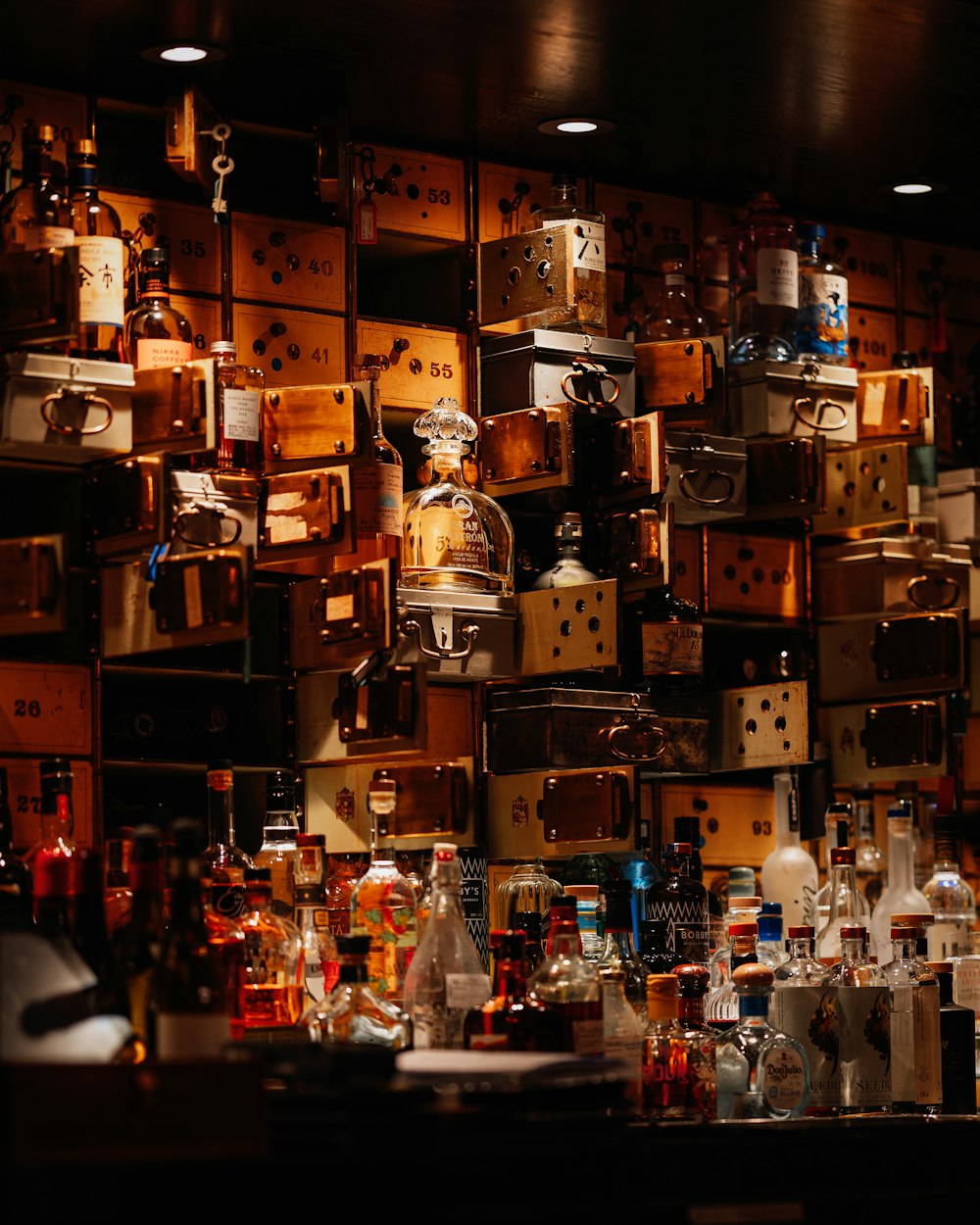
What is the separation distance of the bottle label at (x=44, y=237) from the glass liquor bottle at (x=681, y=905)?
Result: 1682 millimetres

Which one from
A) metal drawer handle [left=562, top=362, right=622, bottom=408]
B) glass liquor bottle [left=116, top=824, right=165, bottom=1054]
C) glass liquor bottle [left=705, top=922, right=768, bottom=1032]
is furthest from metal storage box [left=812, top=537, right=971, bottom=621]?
glass liquor bottle [left=116, top=824, right=165, bottom=1054]

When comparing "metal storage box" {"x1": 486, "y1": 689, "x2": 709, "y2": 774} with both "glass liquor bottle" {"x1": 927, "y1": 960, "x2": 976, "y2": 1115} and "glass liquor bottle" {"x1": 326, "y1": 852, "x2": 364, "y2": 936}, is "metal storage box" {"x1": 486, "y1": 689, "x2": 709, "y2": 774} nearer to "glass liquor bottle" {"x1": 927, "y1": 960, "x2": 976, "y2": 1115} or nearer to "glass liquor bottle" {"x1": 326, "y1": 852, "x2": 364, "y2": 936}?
"glass liquor bottle" {"x1": 326, "y1": 852, "x2": 364, "y2": 936}

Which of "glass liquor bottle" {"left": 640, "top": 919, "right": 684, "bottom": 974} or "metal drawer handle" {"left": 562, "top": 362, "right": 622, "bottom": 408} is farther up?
"metal drawer handle" {"left": 562, "top": 362, "right": 622, "bottom": 408}

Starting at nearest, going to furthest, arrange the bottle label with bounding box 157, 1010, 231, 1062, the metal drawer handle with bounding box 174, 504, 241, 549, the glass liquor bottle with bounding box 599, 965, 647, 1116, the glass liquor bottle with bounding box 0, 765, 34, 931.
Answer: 1. the bottle label with bounding box 157, 1010, 231, 1062
2. the glass liquor bottle with bounding box 599, 965, 647, 1116
3. the glass liquor bottle with bounding box 0, 765, 34, 931
4. the metal drawer handle with bounding box 174, 504, 241, 549

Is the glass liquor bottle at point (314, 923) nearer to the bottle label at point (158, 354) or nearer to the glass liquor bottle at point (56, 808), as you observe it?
the glass liquor bottle at point (56, 808)

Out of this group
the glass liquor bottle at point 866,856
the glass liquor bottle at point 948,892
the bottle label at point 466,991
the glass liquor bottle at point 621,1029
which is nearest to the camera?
the bottle label at point 466,991

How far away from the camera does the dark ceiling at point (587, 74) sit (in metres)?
4.04

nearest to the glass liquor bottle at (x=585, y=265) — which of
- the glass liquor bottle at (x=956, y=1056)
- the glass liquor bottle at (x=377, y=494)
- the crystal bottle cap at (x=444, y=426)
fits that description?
the crystal bottle cap at (x=444, y=426)

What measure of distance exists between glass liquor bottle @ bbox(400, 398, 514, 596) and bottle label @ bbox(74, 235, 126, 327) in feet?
2.69

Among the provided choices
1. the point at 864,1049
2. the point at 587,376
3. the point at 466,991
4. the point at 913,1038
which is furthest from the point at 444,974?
the point at 587,376

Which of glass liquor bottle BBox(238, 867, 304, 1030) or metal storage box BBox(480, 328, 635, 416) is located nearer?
glass liquor bottle BBox(238, 867, 304, 1030)

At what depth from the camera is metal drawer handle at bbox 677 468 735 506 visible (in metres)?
4.80

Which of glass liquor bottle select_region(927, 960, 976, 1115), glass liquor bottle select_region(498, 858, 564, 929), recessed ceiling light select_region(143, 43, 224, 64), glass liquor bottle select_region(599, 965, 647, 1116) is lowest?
glass liquor bottle select_region(927, 960, 976, 1115)

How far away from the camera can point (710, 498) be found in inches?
191
